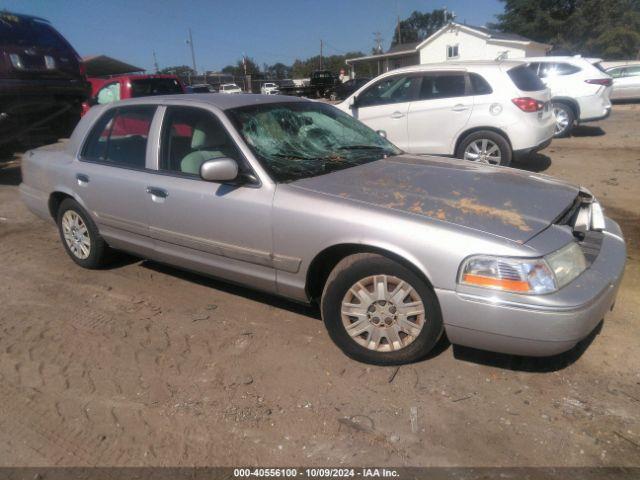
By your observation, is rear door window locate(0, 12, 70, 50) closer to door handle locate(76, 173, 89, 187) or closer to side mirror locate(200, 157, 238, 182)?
door handle locate(76, 173, 89, 187)

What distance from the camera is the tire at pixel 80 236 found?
174 inches

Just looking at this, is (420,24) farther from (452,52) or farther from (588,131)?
(588,131)

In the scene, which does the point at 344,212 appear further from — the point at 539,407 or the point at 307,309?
the point at 539,407

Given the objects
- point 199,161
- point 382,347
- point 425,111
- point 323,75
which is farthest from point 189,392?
point 323,75

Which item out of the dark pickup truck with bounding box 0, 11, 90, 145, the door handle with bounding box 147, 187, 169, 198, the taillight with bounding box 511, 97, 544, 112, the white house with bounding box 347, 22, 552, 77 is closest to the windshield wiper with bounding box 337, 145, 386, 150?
the door handle with bounding box 147, 187, 169, 198

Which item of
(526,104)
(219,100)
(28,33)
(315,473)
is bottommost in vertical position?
(315,473)

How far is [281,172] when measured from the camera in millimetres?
3287

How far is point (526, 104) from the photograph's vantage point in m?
7.08

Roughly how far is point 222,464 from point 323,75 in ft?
110

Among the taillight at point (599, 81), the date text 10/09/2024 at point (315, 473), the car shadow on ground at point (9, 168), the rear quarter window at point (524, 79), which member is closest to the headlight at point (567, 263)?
the date text 10/09/2024 at point (315, 473)

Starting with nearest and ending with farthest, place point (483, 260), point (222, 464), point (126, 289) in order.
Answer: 1. point (222, 464)
2. point (483, 260)
3. point (126, 289)

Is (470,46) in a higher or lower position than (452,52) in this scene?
higher

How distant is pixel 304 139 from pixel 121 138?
5.18 feet

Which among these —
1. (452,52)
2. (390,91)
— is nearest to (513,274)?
(390,91)
